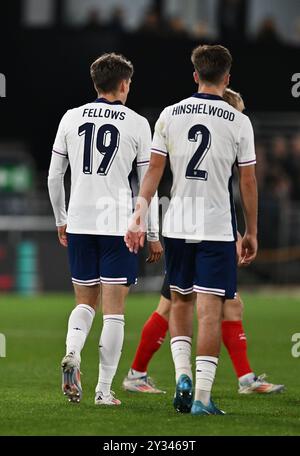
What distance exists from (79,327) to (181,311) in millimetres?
706

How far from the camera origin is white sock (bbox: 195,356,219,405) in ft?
24.3

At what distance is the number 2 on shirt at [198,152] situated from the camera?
7.50 metres

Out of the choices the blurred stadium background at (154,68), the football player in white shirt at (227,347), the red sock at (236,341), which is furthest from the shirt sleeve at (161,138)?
the blurred stadium background at (154,68)

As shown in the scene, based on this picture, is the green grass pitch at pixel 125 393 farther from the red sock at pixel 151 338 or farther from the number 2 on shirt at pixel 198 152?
the number 2 on shirt at pixel 198 152

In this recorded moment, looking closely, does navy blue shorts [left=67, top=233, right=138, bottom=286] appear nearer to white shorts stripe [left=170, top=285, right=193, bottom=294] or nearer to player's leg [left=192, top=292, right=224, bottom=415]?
white shorts stripe [left=170, top=285, right=193, bottom=294]

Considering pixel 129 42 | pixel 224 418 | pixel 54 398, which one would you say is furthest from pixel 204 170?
pixel 129 42

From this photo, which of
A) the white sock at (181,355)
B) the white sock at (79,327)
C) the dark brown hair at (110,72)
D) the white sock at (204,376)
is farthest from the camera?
the dark brown hair at (110,72)

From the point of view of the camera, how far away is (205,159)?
750 centimetres

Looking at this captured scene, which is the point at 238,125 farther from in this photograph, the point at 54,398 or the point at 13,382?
the point at 13,382

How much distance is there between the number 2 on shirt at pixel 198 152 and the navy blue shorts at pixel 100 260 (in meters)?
0.76

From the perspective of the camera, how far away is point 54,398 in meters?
8.53

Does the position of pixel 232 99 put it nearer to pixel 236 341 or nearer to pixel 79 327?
pixel 236 341

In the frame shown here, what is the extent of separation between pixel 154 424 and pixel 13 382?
112 inches

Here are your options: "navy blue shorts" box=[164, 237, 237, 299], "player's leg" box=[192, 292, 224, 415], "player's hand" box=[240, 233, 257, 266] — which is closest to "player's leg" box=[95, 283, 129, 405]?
"navy blue shorts" box=[164, 237, 237, 299]
